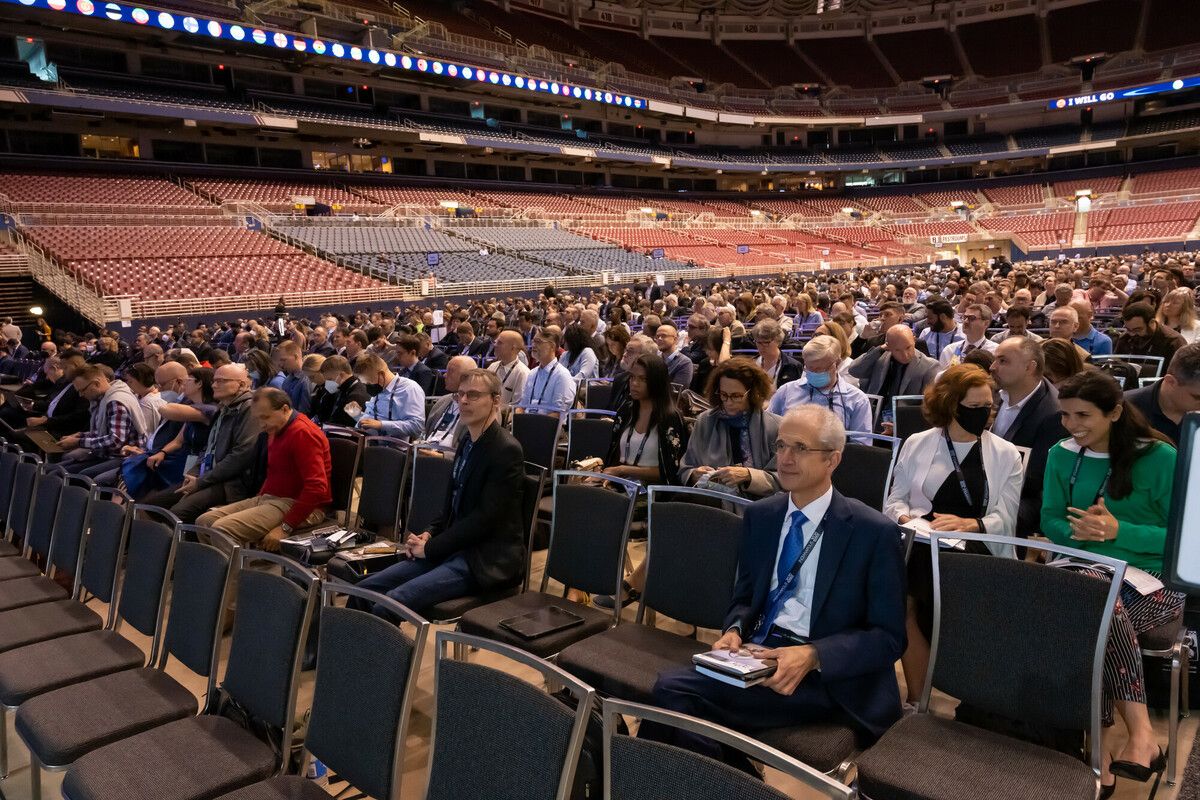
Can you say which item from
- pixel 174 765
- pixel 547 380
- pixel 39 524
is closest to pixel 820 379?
pixel 547 380

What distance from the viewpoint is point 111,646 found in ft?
11.0

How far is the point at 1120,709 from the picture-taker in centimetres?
257

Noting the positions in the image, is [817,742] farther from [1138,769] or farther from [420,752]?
[420,752]

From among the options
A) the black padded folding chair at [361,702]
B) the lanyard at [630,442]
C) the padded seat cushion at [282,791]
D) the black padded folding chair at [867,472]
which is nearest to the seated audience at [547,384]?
the lanyard at [630,442]

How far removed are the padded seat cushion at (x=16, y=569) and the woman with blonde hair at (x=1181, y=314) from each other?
8.30 m

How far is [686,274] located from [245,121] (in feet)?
55.6

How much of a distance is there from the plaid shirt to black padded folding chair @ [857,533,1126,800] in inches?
246

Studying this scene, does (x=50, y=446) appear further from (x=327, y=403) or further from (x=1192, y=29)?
(x=1192, y=29)

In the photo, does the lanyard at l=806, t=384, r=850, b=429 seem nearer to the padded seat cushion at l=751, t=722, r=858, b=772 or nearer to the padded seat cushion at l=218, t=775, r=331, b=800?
the padded seat cushion at l=751, t=722, r=858, b=772

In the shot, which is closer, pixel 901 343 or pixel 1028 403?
pixel 1028 403

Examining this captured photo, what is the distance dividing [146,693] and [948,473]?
3.29 m

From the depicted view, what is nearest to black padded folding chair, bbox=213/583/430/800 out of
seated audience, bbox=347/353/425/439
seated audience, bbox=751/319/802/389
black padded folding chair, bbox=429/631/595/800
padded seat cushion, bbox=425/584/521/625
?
black padded folding chair, bbox=429/631/595/800

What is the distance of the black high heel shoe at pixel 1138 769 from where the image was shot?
94.0 inches

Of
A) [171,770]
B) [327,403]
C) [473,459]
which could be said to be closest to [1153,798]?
[473,459]
